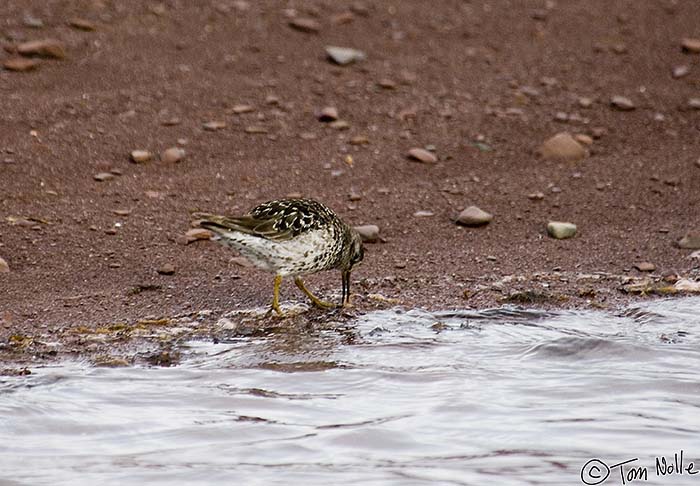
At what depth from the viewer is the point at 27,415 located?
7.36 m

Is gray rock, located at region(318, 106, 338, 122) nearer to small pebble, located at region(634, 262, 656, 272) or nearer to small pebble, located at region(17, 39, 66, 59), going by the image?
small pebble, located at region(17, 39, 66, 59)

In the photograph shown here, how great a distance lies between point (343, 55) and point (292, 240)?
487cm

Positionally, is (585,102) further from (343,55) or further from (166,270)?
(166,270)

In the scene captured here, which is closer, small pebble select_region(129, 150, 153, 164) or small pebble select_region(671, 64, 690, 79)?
small pebble select_region(129, 150, 153, 164)

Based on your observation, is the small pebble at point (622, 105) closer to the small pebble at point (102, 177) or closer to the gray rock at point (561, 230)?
the gray rock at point (561, 230)

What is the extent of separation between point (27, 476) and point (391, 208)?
17.2 ft

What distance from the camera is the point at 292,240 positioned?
9.08 m

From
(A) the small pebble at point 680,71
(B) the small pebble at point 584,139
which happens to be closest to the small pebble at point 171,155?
(B) the small pebble at point 584,139

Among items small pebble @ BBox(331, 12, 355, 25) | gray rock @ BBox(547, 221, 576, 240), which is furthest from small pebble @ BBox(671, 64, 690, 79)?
gray rock @ BBox(547, 221, 576, 240)

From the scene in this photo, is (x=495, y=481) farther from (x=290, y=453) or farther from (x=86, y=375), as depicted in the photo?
(x=86, y=375)

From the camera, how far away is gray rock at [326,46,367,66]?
44.3 ft

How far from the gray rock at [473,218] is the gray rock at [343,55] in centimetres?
301

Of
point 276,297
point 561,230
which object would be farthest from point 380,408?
point 561,230

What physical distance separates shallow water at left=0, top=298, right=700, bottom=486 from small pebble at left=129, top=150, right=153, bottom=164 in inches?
130
